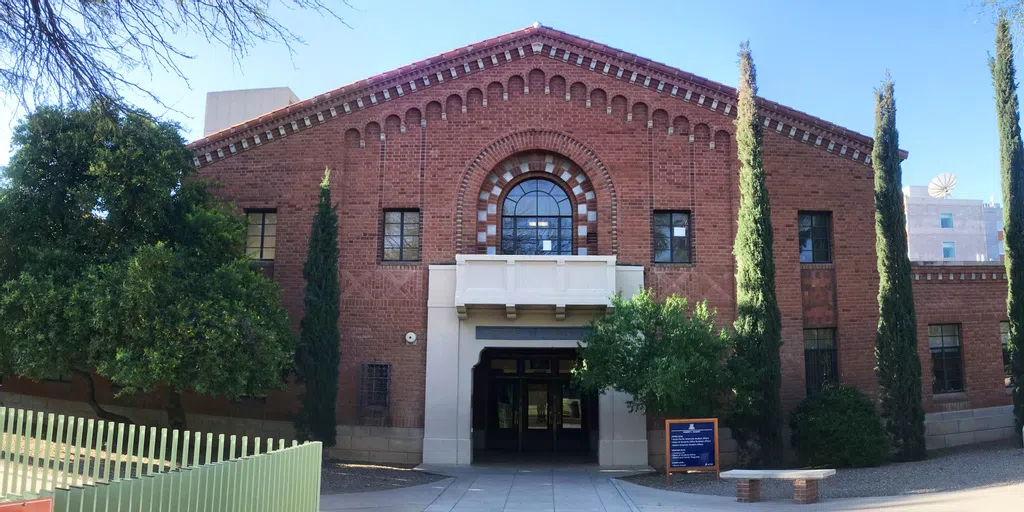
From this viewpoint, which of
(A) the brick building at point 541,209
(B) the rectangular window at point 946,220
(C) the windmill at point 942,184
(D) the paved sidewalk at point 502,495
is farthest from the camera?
(B) the rectangular window at point 946,220

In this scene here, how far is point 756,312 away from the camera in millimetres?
17609

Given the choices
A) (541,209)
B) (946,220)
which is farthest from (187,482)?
(946,220)

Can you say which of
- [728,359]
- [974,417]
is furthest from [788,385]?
[974,417]

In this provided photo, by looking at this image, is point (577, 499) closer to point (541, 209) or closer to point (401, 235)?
point (541, 209)

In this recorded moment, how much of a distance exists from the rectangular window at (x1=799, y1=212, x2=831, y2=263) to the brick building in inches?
2.2

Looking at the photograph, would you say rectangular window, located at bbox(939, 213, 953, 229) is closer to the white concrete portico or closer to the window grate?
the window grate

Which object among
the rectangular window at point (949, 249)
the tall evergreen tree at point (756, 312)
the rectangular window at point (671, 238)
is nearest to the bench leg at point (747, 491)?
the tall evergreen tree at point (756, 312)

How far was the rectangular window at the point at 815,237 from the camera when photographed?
20078 millimetres

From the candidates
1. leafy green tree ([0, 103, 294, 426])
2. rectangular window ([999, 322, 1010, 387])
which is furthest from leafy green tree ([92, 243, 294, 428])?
rectangular window ([999, 322, 1010, 387])

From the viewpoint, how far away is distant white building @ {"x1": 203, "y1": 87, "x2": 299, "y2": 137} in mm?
31734

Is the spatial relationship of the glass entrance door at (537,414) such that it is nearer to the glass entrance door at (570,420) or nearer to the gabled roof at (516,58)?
the glass entrance door at (570,420)

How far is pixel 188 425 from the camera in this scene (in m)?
19.5

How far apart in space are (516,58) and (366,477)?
460 inches

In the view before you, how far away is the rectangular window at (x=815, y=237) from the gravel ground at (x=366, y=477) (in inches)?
454
